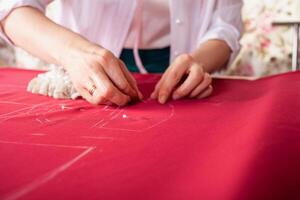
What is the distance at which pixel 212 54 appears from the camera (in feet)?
2.84

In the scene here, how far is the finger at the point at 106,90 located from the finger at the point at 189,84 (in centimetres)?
10

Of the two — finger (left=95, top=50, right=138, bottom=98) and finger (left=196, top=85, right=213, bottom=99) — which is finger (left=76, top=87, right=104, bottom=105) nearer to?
finger (left=95, top=50, right=138, bottom=98)

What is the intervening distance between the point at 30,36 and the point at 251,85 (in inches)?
16.8

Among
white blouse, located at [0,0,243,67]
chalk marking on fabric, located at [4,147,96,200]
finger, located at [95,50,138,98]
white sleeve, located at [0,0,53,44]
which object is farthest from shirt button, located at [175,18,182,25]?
chalk marking on fabric, located at [4,147,96,200]

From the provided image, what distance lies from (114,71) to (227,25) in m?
0.50

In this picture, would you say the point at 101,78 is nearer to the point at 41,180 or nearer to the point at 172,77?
the point at 172,77

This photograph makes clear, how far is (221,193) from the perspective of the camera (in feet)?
0.89

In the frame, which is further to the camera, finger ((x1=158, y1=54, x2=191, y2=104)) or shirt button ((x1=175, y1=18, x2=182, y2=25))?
shirt button ((x1=175, y1=18, x2=182, y2=25))

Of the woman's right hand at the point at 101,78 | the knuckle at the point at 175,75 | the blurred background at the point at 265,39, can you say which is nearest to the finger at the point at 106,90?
the woman's right hand at the point at 101,78

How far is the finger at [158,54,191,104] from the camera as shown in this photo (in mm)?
591

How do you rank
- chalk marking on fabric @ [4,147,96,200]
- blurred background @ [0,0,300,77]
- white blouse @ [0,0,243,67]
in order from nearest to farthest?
chalk marking on fabric @ [4,147,96,200] < white blouse @ [0,0,243,67] < blurred background @ [0,0,300,77]

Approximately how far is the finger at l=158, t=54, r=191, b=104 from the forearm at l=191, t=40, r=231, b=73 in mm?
183

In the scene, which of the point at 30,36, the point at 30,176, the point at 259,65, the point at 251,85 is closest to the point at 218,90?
the point at 251,85

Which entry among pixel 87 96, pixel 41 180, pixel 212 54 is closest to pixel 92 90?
pixel 87 96
